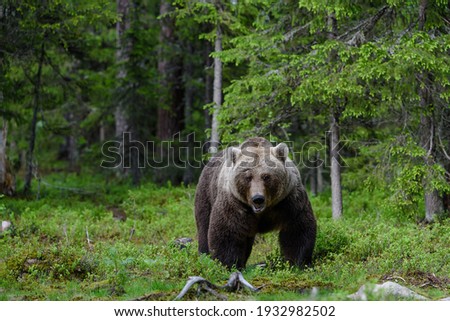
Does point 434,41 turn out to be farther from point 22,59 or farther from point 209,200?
point 22,59

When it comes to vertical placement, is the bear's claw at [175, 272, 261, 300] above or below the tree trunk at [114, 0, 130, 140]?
below

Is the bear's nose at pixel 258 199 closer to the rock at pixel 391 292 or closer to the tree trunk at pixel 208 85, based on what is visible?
the rock at pixel 391 292

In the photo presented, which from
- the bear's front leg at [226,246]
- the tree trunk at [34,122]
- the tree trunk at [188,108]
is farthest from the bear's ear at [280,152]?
the tree trunk at [188,108]

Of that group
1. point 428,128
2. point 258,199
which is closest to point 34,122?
point 428,128

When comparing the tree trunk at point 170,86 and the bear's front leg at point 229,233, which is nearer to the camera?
the bear's front leg at point 229,233

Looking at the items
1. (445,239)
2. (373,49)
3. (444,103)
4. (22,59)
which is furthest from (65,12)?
(445,239)

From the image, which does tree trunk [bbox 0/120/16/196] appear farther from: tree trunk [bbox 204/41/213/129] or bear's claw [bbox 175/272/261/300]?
bear's claw [bbox 175/272/261/300]

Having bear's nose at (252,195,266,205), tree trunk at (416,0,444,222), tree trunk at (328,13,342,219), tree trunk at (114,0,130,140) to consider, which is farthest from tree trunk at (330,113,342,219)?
tree trunk at (114,0,130,140)

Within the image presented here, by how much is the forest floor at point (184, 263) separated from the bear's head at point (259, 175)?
103 cm

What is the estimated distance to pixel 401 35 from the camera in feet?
42.4

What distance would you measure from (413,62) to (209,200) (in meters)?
4.71

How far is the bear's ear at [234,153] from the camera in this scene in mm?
9359

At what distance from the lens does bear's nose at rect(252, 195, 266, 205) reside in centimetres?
858

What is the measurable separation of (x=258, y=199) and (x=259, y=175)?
422mm
